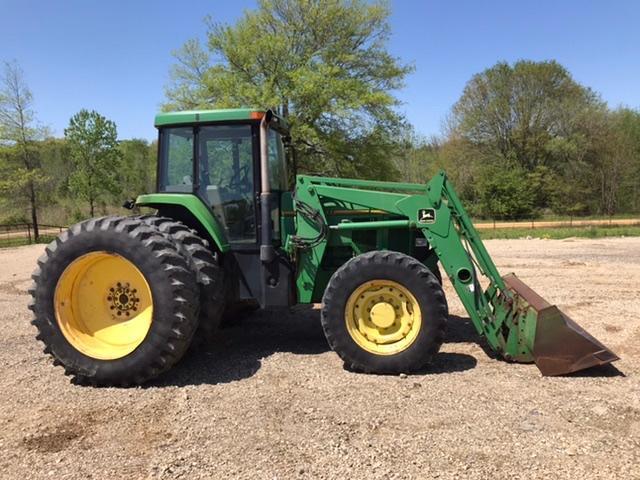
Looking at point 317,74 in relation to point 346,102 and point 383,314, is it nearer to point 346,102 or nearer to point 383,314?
point 346,102

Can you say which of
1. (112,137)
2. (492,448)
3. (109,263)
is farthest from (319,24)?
(492,448)

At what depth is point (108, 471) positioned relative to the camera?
3.24 meters

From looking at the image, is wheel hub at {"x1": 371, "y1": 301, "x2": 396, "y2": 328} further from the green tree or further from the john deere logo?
the green tree

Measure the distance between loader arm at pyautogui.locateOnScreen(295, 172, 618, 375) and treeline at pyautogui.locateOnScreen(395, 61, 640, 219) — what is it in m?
30.5

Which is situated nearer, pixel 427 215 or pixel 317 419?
pixel 317 419

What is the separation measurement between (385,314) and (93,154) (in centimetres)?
3104

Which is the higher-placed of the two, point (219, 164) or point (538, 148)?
point (538, 148)

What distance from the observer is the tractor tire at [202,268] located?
467 centimetres

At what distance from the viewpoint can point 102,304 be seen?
494 cm

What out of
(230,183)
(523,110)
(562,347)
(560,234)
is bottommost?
(562,347)

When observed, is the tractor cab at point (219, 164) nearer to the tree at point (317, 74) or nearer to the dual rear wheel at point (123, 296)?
the dual rear wheel at point (123, 296)

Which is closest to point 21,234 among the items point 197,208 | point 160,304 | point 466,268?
point 197,208

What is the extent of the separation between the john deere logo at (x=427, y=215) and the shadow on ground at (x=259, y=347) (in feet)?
4.49


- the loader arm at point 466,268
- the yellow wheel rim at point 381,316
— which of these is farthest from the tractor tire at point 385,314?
the loader arm at point 466,268
